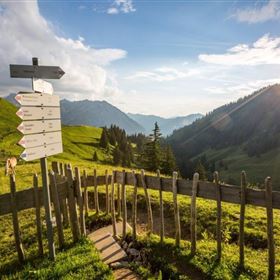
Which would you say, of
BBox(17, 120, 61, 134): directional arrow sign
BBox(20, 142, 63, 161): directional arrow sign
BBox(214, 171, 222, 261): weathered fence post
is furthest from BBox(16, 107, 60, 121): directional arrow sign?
BBox(214, 171, 222, 261): weathered fence post

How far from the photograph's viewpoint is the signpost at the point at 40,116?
888cm

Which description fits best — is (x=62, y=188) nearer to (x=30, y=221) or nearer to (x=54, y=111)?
(x=54, y=111)

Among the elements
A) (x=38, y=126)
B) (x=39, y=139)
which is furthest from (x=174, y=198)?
(x=38, y=126)

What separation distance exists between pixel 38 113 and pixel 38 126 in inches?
16.1

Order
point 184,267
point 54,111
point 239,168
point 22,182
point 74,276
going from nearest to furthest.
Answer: point 74,276
point 184,267
point 54,111
point 22,182
point 239,168

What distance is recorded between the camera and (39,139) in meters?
9.39

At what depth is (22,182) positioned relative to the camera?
26.5 metres

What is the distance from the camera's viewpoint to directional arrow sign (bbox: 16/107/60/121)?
8.84m

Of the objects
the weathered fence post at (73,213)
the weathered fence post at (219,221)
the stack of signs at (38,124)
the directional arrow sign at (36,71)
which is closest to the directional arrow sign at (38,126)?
the stack of signs at (38,124)

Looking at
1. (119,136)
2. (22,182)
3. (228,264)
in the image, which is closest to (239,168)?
(119,136)

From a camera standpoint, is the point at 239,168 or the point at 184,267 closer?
the point at 184,267

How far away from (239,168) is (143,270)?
185 m

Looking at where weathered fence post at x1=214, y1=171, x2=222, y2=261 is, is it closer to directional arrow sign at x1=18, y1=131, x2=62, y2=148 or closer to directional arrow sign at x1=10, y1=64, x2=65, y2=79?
directional arrow sign at x1=18, y1=131, x2=62, y2=148

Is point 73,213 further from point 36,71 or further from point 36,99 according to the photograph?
point 36,71
